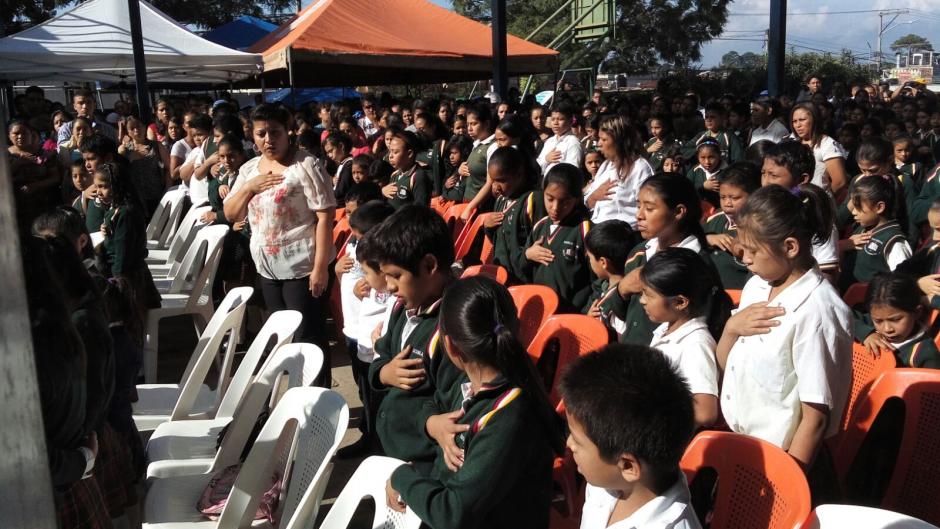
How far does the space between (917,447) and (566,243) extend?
1.90 meters

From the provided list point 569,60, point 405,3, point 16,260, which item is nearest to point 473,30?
point 405,3

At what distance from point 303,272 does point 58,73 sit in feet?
27.3

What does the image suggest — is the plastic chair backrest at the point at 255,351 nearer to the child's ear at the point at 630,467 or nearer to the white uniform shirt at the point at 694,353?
the white uniform shirt at the point at 694,353

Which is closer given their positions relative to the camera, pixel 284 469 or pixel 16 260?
pixel 16 260

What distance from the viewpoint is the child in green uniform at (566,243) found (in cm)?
411

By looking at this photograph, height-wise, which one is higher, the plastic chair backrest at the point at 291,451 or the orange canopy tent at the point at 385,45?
the orange canopy tent at the point at 385,45

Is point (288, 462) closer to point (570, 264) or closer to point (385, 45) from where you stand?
point (570, 264)

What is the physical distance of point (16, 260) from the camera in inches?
39.6

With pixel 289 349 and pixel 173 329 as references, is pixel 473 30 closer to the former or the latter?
pixel 173 329

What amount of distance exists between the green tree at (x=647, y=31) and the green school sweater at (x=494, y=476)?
125 ft

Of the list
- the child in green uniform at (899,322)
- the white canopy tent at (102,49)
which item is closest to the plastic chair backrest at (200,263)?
the child in green uniform at (899,322)

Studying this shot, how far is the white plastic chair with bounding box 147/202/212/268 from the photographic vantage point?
6277mm

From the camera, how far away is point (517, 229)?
15.4 feet

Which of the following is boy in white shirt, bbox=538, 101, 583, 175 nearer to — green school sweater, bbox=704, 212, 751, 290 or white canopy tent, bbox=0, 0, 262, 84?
green school sweater, bbox=704, 212, 751, 290
